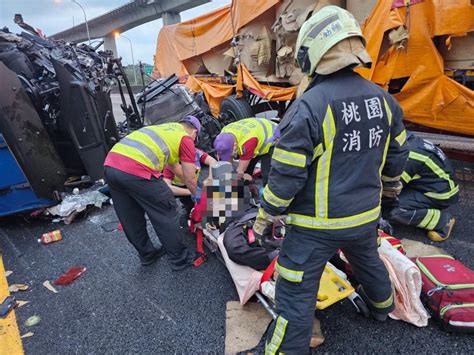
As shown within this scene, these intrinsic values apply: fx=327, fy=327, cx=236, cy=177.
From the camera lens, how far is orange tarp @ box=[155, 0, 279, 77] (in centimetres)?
532

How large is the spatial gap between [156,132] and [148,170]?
1.06 ft

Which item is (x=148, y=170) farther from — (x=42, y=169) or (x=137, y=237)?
(x=42, y=169)

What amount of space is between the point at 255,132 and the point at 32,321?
2.35 m

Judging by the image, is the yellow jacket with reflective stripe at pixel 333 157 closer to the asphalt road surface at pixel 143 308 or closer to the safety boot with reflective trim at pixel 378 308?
the safety boot with reflective trim at pixel 378 308

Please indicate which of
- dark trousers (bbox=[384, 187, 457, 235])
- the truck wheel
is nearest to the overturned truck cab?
the truck wheel

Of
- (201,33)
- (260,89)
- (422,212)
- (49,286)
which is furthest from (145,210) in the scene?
(201,33)

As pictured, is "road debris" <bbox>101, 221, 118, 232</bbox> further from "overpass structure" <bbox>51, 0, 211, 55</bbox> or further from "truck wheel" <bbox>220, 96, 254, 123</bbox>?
"overpass structure" <bbox>51, 0, 211, 55</bbox>

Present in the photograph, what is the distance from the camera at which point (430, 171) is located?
9.02ft

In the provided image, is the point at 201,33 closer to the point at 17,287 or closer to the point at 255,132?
the point at 255,132

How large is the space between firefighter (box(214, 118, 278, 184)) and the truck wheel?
2426mm

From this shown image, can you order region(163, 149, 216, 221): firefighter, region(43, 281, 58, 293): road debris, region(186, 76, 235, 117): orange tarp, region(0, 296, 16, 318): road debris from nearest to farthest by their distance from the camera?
region(0, 296, 16, 318): road debris
region(43, 281, 58, 293): road debris
region(163, 149, 216, 221): firefighter
region(186, 76, 235, 117): orange tarp

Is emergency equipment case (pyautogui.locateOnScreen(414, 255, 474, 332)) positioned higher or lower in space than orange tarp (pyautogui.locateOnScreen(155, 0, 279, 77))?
lower

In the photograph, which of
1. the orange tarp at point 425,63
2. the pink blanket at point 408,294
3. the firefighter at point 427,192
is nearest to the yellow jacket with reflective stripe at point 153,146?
the pink blanket at point 408,294

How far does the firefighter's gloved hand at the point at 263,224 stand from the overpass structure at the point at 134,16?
718 inches
